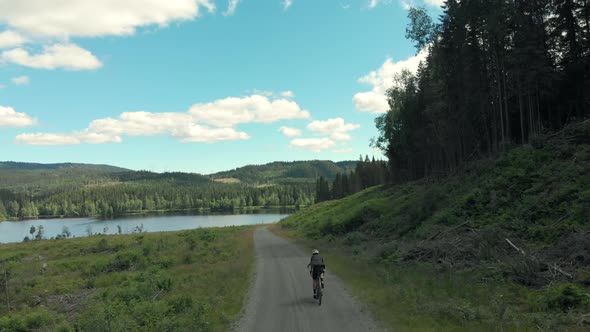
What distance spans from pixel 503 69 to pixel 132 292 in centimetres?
3911

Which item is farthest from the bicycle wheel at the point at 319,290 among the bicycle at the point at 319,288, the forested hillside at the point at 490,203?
the forested hillside at the point at 490,203

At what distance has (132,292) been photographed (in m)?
21.2

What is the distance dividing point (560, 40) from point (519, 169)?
71.5ft

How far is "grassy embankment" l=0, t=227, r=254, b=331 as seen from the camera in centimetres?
1433

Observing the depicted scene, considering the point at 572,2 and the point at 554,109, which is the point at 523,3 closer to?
the point at 572,2

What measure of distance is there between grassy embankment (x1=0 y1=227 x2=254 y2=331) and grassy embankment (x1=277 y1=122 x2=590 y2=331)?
6.44 meters

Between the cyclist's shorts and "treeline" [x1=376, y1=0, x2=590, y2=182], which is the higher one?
"treeline" [x1=376, y1=0, x2=590, y2=182]

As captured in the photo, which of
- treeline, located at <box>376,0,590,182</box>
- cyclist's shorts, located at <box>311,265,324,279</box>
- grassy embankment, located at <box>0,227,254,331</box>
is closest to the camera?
grassy embankment, located at <box>0,227,254,331</box>

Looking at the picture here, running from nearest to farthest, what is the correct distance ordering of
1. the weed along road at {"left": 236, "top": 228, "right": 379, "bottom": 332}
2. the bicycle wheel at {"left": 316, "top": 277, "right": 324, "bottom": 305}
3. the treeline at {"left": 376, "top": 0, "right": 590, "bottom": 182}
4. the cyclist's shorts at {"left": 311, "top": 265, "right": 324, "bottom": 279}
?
the weed along road at {"left": 236, "top": 228, "right": 379, "bottom": 332}, the bicycle wheel at {"left": 316, "top": 277, "right": 324, "bottom": 305}, the cyclist's shorts at {"left": 311, "top": 265, "right": 324, "bottom": 279}, the treeline at {"left": 376, "top": 0, "right": 590, "bottom": 182}

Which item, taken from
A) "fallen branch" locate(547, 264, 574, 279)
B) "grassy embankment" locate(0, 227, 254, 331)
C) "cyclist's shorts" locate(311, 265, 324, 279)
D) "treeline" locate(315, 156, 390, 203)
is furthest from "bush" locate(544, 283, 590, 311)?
"treeline" locate(315, 156, 390, 203)

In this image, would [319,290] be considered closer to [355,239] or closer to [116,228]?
[355,239]

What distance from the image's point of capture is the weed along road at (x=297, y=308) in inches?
482

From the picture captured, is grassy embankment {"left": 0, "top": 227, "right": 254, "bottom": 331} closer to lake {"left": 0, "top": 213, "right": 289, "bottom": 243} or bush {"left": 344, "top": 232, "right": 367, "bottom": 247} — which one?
bush {"left": 344, "top": 232, "right": 367, "bottom": 247}

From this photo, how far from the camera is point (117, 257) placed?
38.2m
